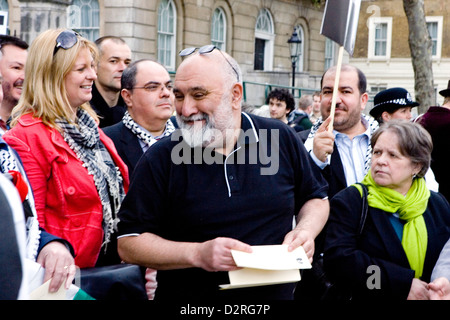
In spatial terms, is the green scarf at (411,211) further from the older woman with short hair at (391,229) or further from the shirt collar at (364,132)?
the shirt collar at (364,132)

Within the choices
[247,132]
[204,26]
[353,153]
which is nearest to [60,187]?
[247,132]

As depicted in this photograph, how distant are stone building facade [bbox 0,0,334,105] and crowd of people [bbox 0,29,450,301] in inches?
364

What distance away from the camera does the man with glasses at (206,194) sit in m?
3.07

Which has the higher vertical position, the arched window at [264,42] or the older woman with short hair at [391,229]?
the arched window at [264,42]

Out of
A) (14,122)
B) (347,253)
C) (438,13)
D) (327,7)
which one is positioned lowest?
(347,253)

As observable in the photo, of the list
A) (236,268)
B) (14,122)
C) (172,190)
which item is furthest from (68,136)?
(236,268)

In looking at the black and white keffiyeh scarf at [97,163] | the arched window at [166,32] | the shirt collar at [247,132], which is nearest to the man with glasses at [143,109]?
the black and white keffiyeh scarf at [97,163]

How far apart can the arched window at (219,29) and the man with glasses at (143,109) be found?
19596 millimetres

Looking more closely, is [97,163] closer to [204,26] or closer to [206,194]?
[206,194]

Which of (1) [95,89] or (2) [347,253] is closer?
(2) [347,253]

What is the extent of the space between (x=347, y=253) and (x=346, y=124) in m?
1.40

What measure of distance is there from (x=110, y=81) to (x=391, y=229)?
116 inches
